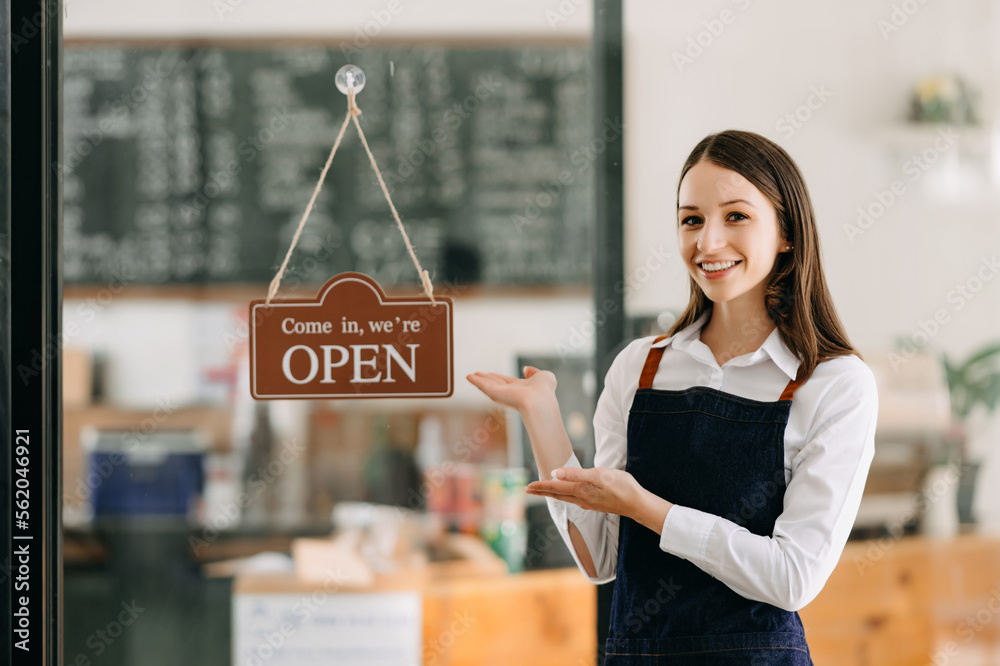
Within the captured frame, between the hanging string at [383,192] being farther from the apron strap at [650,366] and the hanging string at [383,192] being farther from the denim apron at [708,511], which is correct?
the denim apron at [708,511]

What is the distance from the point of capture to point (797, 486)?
0.99 meters

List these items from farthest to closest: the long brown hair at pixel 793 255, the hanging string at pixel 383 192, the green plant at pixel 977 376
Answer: the green plant at pixel 977 376
the hanging string at pixel 383 192
the long brown hair at pixel 793 255

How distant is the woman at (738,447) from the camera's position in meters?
0.99

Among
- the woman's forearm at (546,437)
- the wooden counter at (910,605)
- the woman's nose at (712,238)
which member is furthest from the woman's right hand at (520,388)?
the wooden counter at (910,605)

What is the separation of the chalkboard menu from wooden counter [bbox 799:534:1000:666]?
2.72 feet

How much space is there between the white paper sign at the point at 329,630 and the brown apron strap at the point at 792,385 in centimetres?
85

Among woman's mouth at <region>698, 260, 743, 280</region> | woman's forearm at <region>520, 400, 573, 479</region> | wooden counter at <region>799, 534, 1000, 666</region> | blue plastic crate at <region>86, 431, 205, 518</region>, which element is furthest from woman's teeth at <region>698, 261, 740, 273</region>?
blue plastic crate at <region>86, 431, 205, 518</region>

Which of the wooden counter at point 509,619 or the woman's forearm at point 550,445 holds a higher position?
the woman's forearm at point 550,445

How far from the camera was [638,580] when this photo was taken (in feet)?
3.62

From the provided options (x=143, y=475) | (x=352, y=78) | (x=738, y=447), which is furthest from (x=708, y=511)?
(x=143, y=475)

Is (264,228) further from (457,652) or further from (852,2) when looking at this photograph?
(852,2)

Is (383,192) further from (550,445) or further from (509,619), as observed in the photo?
(509,619)

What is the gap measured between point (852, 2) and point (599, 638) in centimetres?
133

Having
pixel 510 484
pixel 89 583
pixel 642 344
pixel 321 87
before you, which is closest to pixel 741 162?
pixel 642 344
